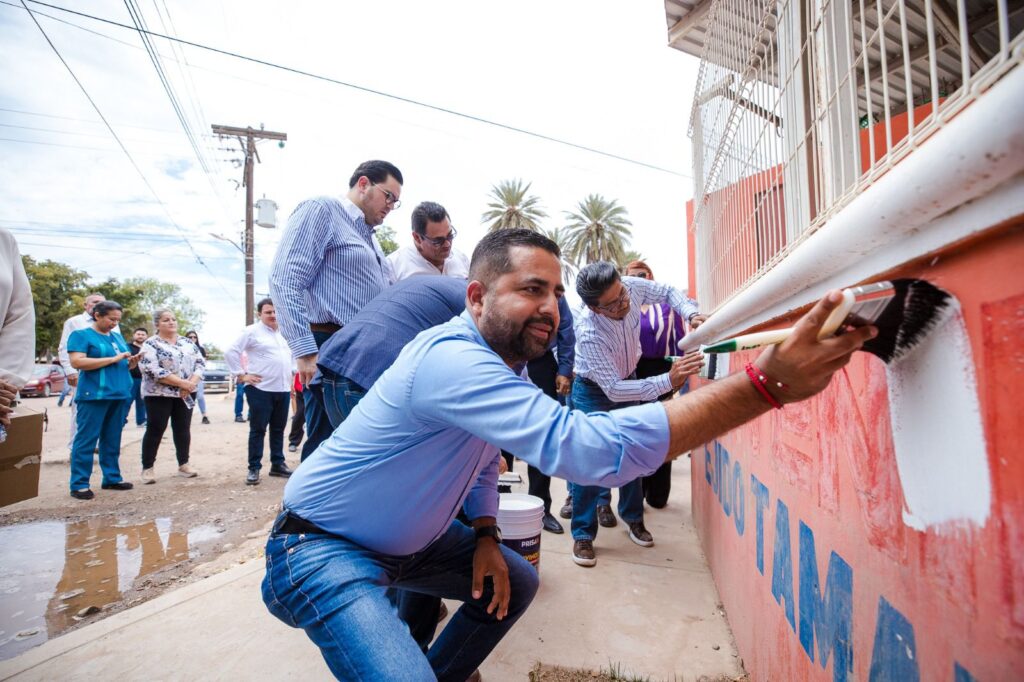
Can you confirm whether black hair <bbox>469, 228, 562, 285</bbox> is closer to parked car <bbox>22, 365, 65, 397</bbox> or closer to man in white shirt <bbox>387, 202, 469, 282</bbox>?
man in white shirt <bbox>387, 202, 469, 282</bbox>

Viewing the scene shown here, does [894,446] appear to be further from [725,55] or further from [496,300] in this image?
[725,55]

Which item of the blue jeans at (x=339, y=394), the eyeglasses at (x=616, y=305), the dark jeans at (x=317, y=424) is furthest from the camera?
the dark jeans at (x=317, y=424)

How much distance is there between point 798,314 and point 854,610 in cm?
70

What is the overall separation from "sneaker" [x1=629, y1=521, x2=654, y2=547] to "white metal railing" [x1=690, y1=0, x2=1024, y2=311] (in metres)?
1.63

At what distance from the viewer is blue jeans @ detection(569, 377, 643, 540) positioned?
320 centimetres

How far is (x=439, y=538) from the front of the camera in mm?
1812

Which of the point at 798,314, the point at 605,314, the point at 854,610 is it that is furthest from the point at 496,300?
the point at 605,314

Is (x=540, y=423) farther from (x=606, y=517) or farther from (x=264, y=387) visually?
(x=264, y=387)

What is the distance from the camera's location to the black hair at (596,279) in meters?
3.04

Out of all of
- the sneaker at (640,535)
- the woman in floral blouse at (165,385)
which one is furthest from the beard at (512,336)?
the woman in floral blouse at (165,385)

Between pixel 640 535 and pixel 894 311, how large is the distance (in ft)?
9.72

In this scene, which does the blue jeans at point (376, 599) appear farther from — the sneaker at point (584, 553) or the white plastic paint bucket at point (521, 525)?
the sneaker at point (584, 553)

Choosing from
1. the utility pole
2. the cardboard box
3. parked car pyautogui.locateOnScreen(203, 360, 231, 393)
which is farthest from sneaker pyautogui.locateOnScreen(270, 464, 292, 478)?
parked car pyautogui.locateOnScreen(203, 360, 231, 393)

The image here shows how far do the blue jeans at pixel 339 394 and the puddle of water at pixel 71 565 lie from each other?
177cm
